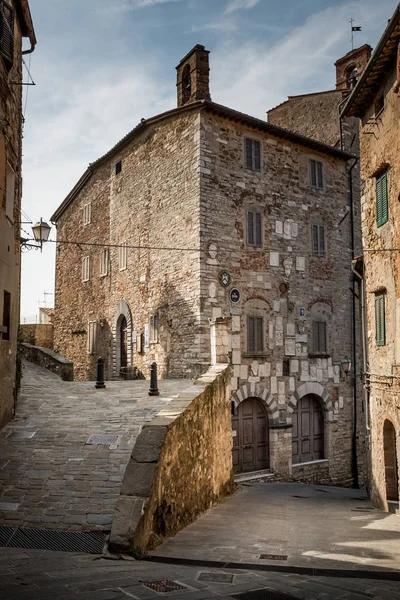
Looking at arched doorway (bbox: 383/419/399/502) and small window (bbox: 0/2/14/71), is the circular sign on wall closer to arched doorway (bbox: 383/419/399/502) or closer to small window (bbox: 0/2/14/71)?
arched doorway (bbox: 383/419/399/502)

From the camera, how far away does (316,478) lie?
1906 centimetres

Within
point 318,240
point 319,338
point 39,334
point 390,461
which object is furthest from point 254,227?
point 39,334

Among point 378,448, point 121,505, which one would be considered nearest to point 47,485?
point 121,505

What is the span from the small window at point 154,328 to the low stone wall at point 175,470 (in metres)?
7.38

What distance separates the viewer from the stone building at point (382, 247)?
1131 cm

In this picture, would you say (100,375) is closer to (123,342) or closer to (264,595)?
(123,342)

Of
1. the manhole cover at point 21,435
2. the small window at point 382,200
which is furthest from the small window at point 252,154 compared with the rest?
the manhole cover at point 21,435

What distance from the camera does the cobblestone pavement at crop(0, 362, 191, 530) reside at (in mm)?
6973

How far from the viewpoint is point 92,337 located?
23.9 m

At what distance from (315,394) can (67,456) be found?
1251 cm

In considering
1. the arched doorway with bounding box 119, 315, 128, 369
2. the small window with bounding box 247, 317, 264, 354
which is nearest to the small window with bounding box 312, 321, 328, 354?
the small window with bounding box 247, 317, 264, 354

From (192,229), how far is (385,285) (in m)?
7.11

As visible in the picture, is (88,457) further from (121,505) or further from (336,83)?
(336,83)

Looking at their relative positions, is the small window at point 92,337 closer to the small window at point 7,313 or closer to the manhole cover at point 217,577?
the small window at point 7,313
